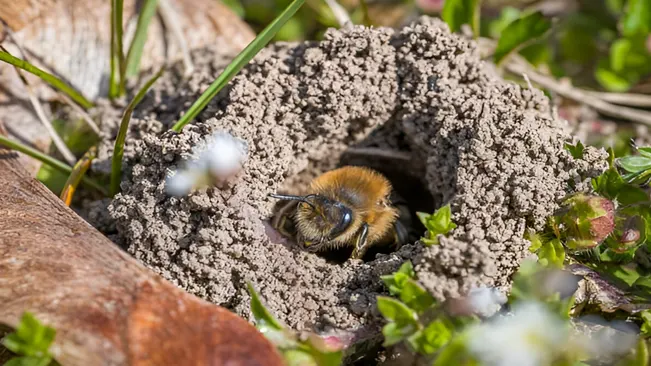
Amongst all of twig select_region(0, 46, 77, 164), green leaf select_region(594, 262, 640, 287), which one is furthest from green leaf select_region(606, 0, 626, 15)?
twig select_region(0, 46, 77, 164)

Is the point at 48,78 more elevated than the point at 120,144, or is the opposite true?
the point at 48,78

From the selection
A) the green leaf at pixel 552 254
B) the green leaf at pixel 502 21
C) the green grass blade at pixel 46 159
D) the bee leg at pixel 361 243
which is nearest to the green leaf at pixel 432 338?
the green leaf at pixel 552 254

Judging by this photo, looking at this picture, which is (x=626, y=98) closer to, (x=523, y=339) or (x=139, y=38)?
(x=523, y=339)

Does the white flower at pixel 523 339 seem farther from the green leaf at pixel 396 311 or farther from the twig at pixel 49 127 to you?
the twig at pixel 49 127

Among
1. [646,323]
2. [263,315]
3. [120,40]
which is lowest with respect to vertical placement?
[263,315]

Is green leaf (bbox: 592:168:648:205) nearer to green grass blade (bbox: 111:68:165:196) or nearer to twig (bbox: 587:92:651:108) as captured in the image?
twig (bbox: 587:92:651:108)

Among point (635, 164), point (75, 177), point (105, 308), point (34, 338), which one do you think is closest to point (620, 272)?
point (635, 164)

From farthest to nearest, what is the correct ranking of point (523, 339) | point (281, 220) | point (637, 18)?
1. point (637, 18)
2. point (281, 220)
3. point (523, 339)

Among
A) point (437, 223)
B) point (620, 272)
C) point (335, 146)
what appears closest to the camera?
point (437, 223)
